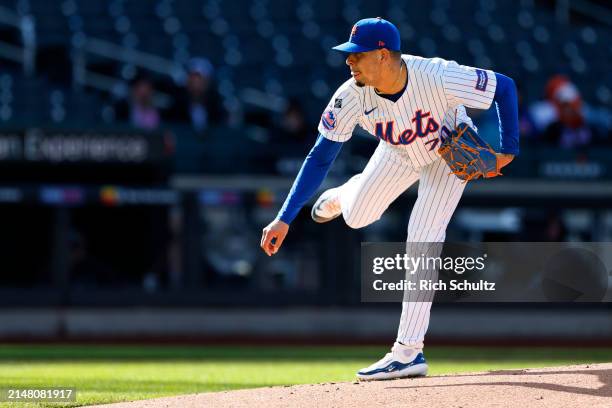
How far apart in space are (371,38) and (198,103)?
7.22 m

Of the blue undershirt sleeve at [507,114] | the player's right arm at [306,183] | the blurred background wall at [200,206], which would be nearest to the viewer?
the blue undershirt sleeve at [507,114]

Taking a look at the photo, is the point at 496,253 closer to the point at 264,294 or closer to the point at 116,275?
the point at 264,294

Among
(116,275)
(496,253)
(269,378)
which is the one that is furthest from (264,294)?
(269,378)

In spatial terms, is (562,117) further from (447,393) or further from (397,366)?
(447,393)

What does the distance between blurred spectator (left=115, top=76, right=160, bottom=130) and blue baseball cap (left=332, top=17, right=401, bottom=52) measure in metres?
6.98

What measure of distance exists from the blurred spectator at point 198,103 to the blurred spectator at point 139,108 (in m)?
0.30

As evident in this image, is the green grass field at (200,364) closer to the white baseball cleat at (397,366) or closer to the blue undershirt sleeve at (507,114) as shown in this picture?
the white baseball cleat at (397,366)

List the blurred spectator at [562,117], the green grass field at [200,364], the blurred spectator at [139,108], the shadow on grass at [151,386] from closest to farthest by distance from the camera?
the shadow on grass at [151,386] → the green grass field at [200,364] → the blurred spectator at [139,108] → the blurred spectator at [562,117]

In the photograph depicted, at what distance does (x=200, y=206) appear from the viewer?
37.6ft

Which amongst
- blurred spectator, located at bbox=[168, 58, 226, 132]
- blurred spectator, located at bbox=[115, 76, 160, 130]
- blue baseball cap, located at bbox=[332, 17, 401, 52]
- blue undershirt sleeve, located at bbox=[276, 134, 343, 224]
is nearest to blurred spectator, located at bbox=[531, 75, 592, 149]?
blurred spectator, located at bbox=[168, 58, 226, 132]

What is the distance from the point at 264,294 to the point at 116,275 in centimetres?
150

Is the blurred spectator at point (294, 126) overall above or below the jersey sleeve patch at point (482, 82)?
above

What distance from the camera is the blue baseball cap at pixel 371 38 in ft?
16.3

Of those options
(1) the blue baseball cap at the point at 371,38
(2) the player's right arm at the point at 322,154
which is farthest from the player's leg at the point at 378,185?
(1) the blue baseball cap at the point at 371,38
